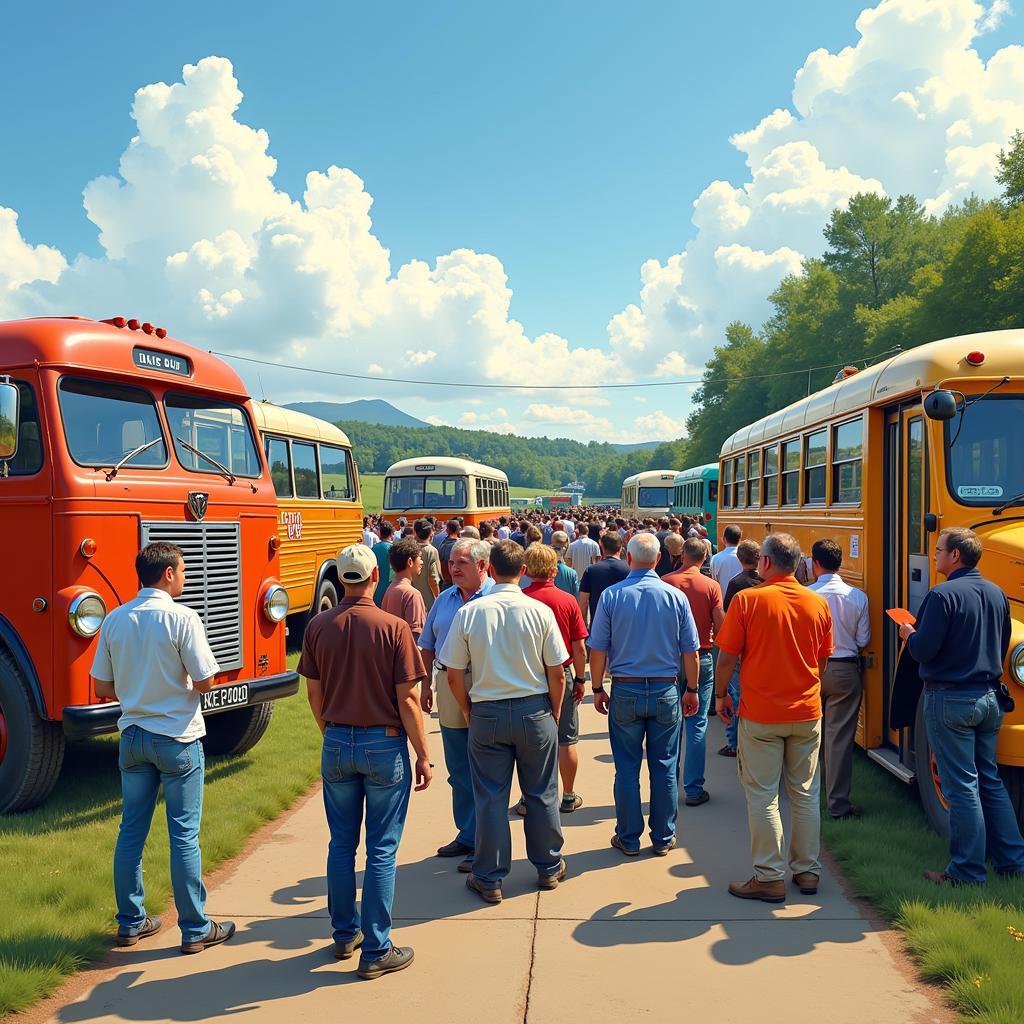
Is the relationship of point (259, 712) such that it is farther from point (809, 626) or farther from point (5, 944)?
point (809, 626)

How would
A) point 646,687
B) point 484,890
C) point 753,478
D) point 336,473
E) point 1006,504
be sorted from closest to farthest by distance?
point 484,890 → point 646,687 → point 1006,504 → point 753,478 → point 336,473

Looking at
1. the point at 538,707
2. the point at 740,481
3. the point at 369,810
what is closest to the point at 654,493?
the point at 740,481

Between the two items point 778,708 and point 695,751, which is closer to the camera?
point 778,708

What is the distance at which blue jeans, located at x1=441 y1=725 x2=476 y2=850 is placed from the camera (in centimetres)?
633

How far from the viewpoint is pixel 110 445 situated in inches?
289

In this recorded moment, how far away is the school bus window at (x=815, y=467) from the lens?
9.70m

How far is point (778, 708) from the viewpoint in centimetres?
554

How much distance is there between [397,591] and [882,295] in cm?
5784

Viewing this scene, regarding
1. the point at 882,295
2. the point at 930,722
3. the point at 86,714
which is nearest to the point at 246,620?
the point at 86,714

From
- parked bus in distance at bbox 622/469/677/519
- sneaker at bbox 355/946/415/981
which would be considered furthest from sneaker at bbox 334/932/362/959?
parked bus in distance at bbox 622/469/677/519

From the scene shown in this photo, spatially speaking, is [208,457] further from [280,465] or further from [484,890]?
[280,465]

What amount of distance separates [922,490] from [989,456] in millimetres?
499

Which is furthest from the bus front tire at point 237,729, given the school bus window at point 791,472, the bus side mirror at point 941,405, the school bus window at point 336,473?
the school bus window at point 336,473

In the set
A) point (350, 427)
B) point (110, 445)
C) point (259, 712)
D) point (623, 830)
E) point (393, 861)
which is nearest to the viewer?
point (393, 861)
